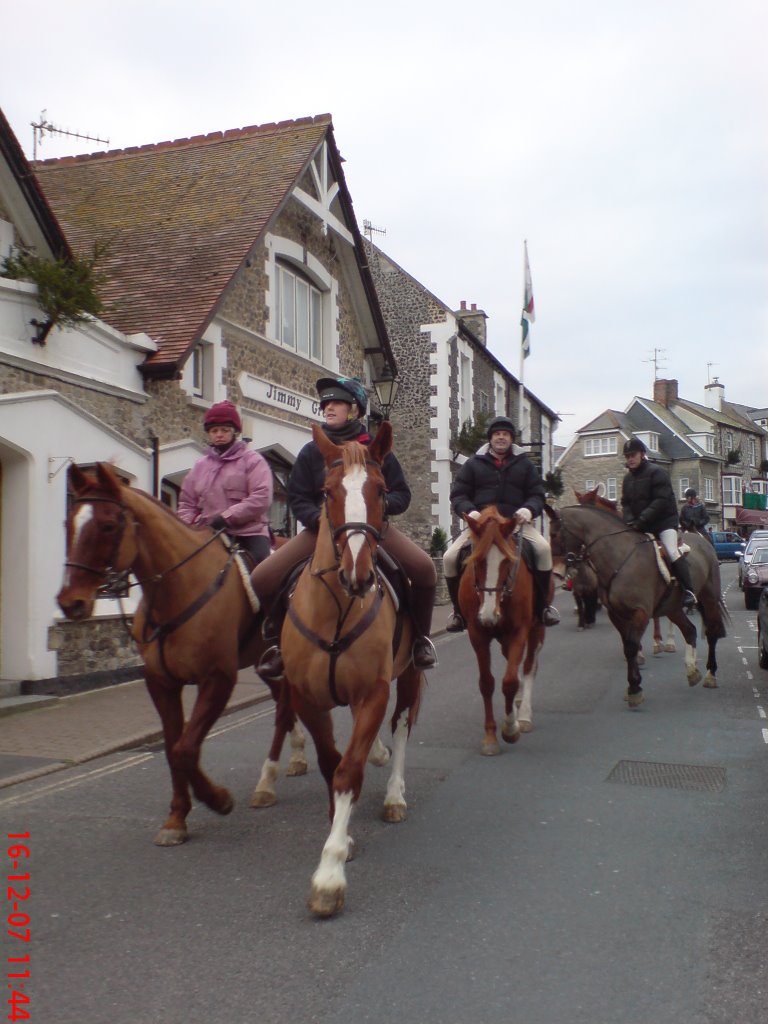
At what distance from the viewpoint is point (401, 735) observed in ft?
20.3

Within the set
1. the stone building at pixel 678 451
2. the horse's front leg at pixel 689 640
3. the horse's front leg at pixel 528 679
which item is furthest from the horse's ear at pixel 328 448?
the stone building at pixel 678 451

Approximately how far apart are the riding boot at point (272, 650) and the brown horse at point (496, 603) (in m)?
2.28

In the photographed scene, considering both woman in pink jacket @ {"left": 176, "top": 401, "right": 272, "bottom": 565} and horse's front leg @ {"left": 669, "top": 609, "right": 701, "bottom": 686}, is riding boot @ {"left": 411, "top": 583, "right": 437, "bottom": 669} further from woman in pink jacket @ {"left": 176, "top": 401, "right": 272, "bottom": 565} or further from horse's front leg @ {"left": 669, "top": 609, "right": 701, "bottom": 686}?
horse's front leg @ {"left": 669, "top": 609, "right": 701, "bottom": 686}

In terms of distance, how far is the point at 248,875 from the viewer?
→ 490 centimetres

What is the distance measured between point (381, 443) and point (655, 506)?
6300mm

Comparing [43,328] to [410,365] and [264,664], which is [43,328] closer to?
[264,664]

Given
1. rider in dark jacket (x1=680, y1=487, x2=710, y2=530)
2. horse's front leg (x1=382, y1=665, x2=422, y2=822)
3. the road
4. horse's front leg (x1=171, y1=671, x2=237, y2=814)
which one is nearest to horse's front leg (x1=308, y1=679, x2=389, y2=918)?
the road

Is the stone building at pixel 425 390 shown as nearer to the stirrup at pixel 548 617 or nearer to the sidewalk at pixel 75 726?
the sidewalk at pixel 75 726

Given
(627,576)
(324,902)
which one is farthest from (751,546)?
(324,902)

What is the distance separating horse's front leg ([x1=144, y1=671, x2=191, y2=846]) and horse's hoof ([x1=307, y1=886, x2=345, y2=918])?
4.68 ft

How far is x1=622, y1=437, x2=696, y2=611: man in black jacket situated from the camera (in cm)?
1034

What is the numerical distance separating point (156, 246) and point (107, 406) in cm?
487

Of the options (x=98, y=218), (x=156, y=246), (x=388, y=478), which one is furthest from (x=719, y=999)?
(x=98, y=218)

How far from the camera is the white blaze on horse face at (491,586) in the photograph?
7.50 meters
